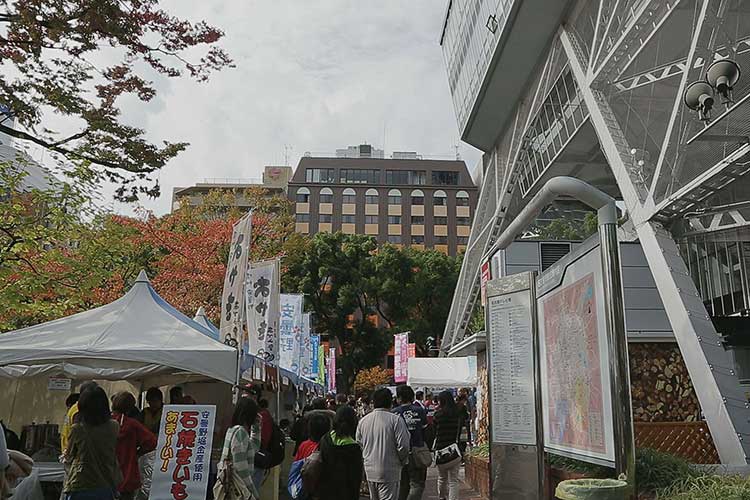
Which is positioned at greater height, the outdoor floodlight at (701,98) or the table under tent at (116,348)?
the outdoor floodlight at (701,98)

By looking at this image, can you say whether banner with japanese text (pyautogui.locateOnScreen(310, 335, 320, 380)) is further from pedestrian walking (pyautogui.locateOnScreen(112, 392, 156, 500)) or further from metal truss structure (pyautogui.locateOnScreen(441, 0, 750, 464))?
pedestrian walking (pyautogui.locateOnScreen(112, 392, 156, 500))

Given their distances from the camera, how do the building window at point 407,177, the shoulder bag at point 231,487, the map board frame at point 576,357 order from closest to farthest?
the map board frame at point 576,357
the shoulder bag at point 231,487
the building window at point 407,177

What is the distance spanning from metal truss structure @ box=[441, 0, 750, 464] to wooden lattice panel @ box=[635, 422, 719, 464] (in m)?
0.53

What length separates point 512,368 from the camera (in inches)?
229

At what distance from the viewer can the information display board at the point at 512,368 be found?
18.1ft

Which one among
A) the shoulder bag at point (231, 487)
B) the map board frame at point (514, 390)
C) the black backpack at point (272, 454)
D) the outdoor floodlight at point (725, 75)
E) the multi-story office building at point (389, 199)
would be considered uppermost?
the multi-story office building at point (389, 199)

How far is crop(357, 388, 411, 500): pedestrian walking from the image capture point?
625 centimetres

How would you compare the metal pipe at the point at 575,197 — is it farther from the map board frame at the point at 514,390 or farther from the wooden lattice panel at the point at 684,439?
the wooden lattice panel at the point at 684,439

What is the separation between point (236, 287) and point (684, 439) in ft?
21.9

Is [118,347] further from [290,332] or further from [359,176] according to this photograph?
[359,176]

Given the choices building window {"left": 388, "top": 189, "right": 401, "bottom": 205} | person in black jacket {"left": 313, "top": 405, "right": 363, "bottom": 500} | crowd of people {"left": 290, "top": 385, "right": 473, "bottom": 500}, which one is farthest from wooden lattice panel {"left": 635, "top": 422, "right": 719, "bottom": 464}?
building window {"left": 388, "top": 189, "right": 401, "bottom": 205}

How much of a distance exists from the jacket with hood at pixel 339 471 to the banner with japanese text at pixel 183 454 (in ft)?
6.61

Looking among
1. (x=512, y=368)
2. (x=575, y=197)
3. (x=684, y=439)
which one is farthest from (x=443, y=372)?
(x=575, y=197)

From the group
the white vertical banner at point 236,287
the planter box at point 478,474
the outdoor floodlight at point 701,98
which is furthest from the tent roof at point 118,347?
the outdoor floodlight at point 701,98
